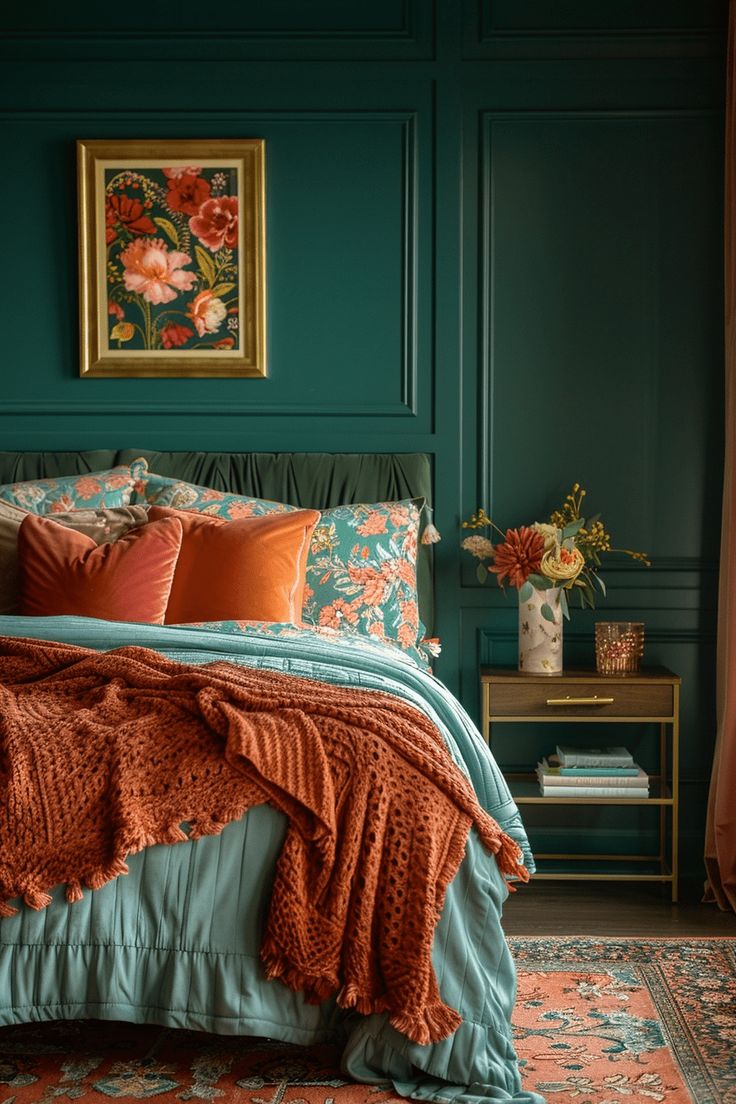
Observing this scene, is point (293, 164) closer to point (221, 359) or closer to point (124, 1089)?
point (221, 359)

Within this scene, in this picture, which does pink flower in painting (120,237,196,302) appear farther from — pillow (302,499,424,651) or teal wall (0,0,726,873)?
pillow (302,499,424,651)

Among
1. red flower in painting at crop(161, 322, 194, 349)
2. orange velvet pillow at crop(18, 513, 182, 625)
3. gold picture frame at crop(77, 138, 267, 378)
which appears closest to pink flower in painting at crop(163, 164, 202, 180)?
gold picture frame at crop(77, 138, 267, 378)

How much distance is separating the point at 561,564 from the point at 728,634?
0.58 metres

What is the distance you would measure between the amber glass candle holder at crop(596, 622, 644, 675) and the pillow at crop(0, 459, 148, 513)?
1.62 m

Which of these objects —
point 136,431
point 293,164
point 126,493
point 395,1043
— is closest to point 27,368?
point 136,431

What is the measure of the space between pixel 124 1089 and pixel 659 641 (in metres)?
2.47

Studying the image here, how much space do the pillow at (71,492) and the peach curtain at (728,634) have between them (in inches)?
77.1

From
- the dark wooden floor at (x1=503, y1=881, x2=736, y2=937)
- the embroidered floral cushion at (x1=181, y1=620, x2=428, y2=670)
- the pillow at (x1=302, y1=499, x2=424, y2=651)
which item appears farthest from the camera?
the pillow at (x1=302, y1=499, x2=424, y2=651)

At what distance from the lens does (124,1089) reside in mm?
2262

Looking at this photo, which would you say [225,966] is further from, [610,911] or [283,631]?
[610,911]

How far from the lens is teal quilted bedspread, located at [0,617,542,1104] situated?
2139 mm

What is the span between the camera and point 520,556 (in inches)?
152

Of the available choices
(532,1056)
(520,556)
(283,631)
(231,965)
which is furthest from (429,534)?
(231,965)

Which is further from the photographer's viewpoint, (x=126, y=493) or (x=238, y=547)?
(x=126, y=493)
